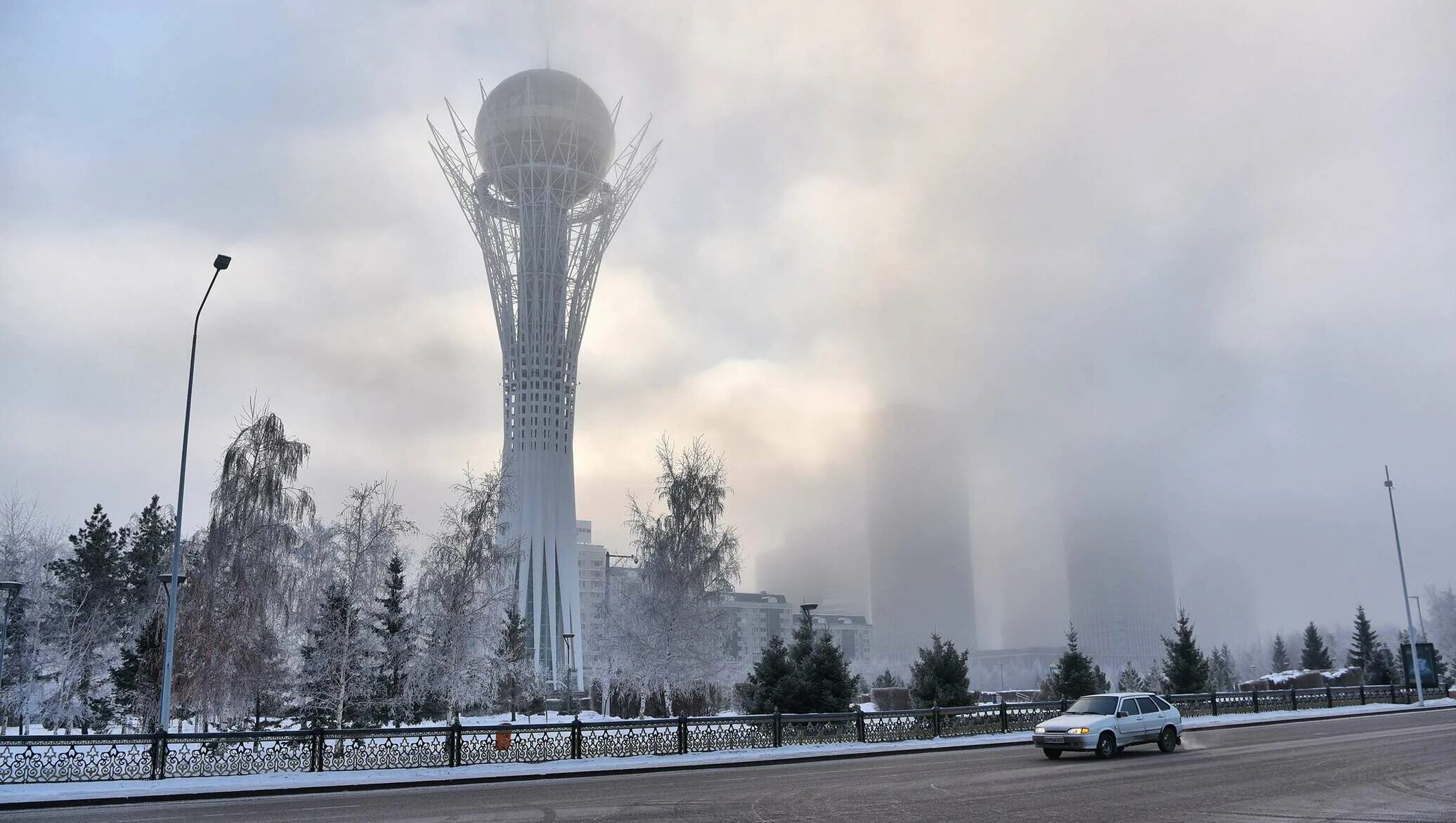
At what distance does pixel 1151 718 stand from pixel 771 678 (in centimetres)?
→ 1513

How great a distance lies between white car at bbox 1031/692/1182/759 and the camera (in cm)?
2222

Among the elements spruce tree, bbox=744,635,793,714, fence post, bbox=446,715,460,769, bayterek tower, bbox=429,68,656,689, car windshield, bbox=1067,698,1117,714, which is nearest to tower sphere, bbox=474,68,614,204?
bayterek tower, bbox=429,68,656,689

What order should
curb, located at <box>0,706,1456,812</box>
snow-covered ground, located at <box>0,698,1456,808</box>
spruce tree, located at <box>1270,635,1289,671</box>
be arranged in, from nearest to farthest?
curb, located at <box>0,706,1456,812</box> < snow-covered ground, located at <box>0,698,1456,808</box> < spruce tree, located at <box>1270,635,1289,671</box>

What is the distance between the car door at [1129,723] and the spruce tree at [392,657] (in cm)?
2876

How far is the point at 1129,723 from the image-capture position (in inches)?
922

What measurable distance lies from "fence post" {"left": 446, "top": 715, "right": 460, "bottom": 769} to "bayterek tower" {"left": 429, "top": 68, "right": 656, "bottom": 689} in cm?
4816

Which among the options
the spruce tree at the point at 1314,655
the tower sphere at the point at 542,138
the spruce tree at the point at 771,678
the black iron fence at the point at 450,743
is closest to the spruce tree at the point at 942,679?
the black iron fence at the point at 450,743

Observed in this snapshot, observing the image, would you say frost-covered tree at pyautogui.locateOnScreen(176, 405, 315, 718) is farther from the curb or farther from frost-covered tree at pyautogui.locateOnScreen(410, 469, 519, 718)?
the curb

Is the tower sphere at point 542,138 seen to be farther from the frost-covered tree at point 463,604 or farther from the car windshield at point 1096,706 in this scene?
the car windshield at point 1096,706

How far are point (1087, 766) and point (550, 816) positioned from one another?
1193 cm

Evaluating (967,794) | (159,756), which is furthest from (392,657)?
(967,794)

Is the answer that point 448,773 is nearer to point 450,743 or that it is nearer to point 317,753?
point 450,743

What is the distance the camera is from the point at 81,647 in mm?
47906

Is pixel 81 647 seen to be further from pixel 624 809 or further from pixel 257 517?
pixel 624 809
